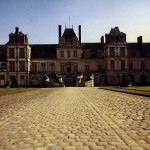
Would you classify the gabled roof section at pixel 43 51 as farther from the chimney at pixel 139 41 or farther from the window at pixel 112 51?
the chimney at pixel 139 41

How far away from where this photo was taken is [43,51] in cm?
6438

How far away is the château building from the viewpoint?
198 feet

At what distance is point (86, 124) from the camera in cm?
758

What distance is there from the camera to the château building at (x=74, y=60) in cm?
6028

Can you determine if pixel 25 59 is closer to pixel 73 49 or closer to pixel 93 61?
pixel 73 49

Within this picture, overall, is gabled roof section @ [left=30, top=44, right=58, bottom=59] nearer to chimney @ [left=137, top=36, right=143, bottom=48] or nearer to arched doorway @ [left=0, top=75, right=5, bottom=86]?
arched doorway @ [left=0, top=75, right=5, bottom=86]

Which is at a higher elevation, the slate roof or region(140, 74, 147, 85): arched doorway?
the slate roof

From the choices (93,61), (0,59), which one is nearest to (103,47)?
(93,61)

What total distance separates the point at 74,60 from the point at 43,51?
25.4ft

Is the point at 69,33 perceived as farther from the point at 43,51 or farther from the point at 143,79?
the point at 143,79

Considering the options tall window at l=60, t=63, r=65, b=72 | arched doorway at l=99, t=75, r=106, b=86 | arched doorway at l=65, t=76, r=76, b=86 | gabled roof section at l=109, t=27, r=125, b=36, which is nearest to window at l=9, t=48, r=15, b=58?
tall window at l=60, t=63, r=65, b=72

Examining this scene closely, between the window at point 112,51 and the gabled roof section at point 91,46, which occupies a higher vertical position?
the gabled roof section at point 91,46

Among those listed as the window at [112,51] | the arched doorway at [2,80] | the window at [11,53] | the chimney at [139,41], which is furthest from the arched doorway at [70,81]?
the chimney at [139,41]

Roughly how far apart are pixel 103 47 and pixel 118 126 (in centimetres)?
5815
